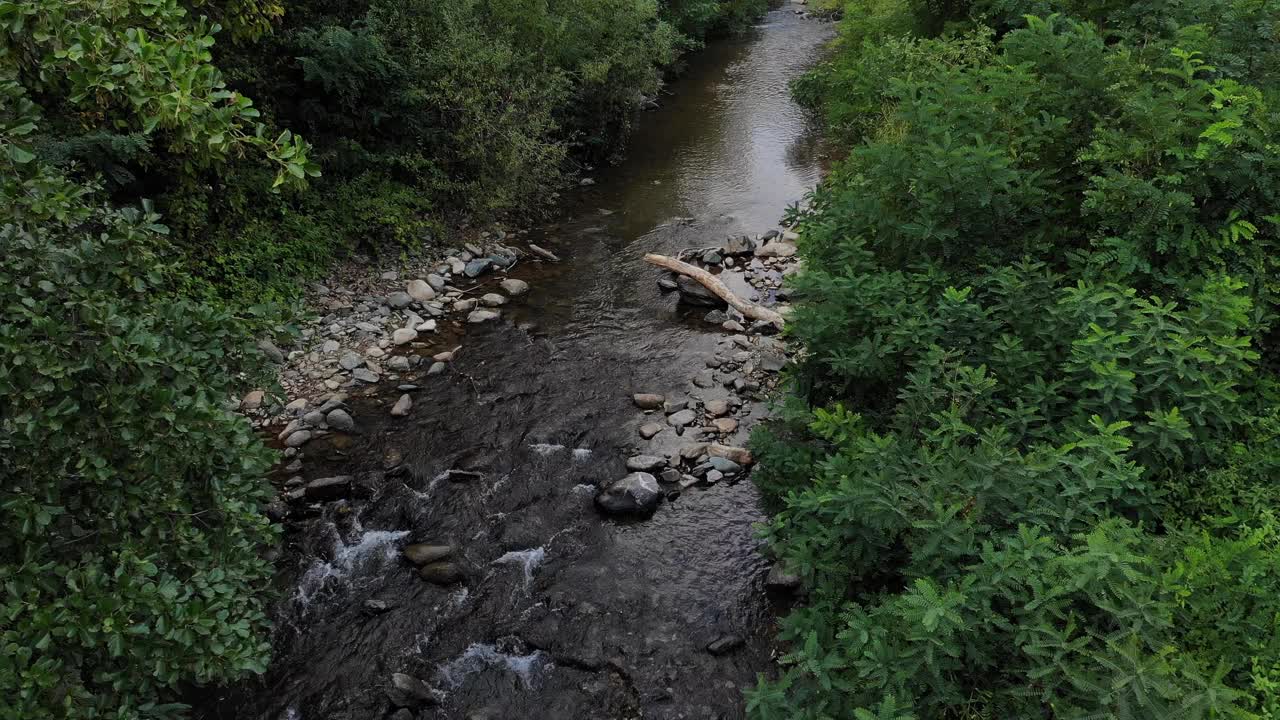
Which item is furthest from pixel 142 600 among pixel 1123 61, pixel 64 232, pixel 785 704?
pixel 1123 61

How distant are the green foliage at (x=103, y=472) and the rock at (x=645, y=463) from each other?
449 centimetres

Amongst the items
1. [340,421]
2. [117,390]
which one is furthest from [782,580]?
[340,421]

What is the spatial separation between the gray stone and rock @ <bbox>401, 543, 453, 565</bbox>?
3.38 metres

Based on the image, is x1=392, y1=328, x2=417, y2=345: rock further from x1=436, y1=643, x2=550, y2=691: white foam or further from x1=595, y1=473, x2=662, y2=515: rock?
x1=436, y1=643, x2=550, y2=691: white foam

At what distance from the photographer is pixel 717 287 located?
40.1ft

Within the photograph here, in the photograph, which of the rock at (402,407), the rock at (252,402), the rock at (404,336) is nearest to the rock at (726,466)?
the rock at (402,407)

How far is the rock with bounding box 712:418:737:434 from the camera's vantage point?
931 centimetres

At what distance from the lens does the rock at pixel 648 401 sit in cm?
979

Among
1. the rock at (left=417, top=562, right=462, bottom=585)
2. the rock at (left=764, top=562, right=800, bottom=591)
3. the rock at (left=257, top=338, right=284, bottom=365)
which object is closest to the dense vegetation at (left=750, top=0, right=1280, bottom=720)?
the rock at (left=764, top=562, right=800, bottom=591)

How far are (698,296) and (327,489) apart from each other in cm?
665

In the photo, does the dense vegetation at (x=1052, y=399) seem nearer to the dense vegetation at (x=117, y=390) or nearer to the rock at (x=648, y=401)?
the rock at (x=648, y=401)

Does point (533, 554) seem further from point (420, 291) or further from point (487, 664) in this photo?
point (420, 291)

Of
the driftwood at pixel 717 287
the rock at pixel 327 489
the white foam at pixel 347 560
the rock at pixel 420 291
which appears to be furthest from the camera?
the rock at pixel 420 291

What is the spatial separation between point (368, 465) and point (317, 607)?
2133 mm
